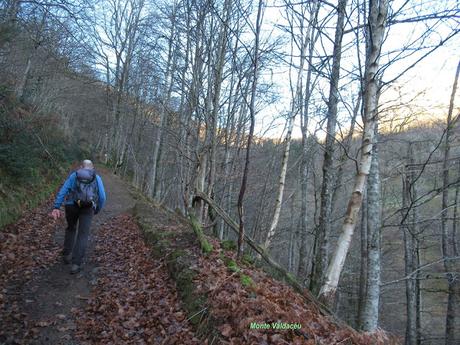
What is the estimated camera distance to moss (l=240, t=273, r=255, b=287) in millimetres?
4382

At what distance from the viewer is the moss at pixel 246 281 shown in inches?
173

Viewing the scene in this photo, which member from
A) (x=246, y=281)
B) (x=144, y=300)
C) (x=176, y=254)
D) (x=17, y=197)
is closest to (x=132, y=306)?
(x=144, y=300)

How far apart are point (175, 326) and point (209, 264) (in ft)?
4.07

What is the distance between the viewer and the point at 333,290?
171 inches

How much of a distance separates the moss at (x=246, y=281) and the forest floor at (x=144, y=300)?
0.05 feet

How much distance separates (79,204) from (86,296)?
5.20 feet

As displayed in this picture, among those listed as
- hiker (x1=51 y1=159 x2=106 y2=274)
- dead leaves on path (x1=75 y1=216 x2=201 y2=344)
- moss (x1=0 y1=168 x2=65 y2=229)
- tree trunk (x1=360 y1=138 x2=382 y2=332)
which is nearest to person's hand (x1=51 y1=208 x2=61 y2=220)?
hiker (x1=51 y1=159 x2=106 y2=274)

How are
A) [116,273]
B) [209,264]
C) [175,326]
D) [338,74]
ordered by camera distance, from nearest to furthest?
1. [175,326]
2. [209,264]
3. [116,273]
4. [338,74]

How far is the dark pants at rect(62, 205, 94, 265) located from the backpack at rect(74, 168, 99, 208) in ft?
0.49

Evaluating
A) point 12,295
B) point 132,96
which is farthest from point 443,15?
point 132,96

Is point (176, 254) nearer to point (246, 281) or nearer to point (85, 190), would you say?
point (246, 281)

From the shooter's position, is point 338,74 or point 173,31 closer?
point 338,74

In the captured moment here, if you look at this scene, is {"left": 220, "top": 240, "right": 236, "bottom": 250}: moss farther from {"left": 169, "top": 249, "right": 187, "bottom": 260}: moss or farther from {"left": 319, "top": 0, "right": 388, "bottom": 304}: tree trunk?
{"left": 319, "top": 0, "right": 388, "bottom": 304}: tree trunk

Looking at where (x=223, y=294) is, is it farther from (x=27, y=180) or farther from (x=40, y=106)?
(x=40, y=106)
